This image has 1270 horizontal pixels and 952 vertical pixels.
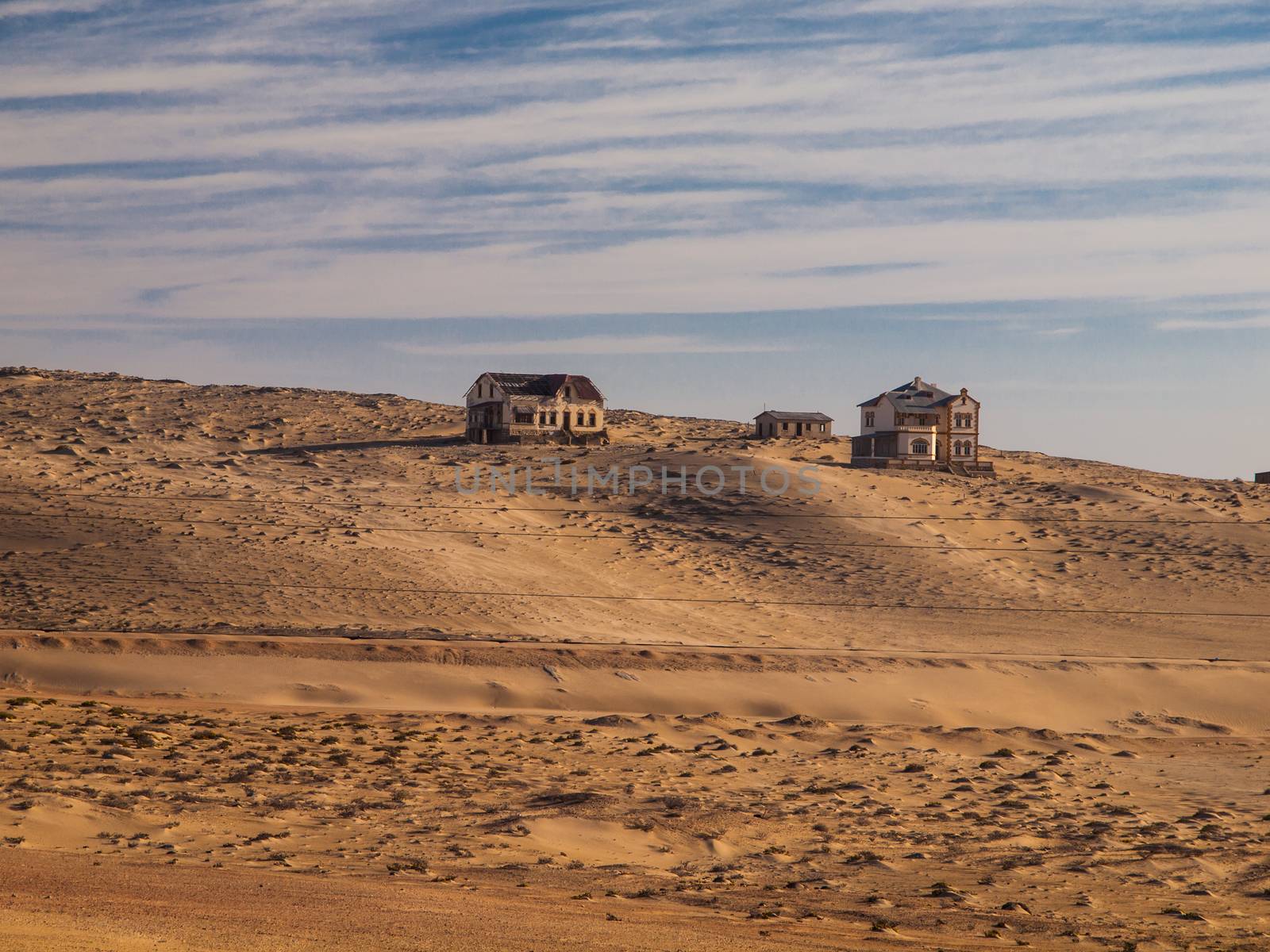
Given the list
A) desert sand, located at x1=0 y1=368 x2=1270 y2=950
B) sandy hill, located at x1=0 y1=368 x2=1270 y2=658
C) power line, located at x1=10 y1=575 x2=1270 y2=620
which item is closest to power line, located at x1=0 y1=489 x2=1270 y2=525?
sandy hill, located at x1=0 y1=368 x2=1270 y2=658

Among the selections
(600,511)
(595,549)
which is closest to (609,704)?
(595,549)

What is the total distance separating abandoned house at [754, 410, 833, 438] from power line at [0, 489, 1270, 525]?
20958 millimetres

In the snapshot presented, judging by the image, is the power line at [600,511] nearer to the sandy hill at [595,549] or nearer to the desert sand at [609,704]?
the sandy hill at [595,549]

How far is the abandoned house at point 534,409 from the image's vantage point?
67.8 metres

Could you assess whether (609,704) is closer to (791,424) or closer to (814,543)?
(814,543)

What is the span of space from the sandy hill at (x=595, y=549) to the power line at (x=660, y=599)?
0.37ft

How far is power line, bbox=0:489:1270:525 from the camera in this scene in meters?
46.8

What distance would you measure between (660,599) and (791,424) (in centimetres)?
3482

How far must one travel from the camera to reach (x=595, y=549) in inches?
1874

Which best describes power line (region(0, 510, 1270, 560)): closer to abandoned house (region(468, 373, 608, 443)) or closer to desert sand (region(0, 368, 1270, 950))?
desert sand (region(0, 368, 1270, 950))

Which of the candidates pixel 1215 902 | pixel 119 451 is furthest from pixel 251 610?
pixel 1215 902

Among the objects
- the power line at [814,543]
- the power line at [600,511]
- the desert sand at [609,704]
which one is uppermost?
the power line at [600,511]

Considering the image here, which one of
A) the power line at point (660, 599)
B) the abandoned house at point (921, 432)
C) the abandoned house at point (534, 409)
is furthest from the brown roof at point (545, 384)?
the power line at point (660, 599)

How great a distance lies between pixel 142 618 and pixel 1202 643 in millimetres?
31215
